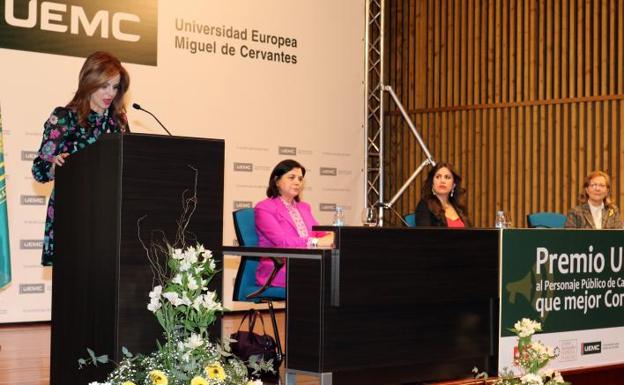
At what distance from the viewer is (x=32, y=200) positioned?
312 inches

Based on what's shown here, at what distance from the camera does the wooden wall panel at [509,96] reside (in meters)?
9.57

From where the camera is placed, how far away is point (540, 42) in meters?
9.95

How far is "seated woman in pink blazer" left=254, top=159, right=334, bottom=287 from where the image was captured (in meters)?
5.96

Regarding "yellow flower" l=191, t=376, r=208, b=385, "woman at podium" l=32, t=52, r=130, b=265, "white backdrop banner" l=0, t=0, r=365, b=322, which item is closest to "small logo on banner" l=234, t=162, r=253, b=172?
"white backdrop banner" l=0, t=0, r=365, b=322

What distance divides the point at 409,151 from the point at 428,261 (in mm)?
5995

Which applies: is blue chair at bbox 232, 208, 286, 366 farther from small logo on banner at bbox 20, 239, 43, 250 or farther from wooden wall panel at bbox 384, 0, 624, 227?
wooden wall panel at bbox 384, 0, 624, 227

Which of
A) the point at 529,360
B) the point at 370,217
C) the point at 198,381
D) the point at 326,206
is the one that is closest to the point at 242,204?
the point at 326,206

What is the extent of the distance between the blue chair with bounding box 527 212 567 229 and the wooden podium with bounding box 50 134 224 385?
4569mm

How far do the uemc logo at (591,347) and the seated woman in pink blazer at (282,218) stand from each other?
5.57 ft

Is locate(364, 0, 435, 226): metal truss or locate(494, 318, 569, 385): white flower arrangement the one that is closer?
locate(494, 318, 569, 385): white flower arrangement

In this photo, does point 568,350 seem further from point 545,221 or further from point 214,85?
point 214,85

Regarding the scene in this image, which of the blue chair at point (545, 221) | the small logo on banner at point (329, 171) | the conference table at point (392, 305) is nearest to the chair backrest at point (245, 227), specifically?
the conference table at point (392, 305)

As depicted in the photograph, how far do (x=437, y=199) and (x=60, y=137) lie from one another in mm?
3364

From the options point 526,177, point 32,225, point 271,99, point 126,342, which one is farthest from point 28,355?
point 526,177
